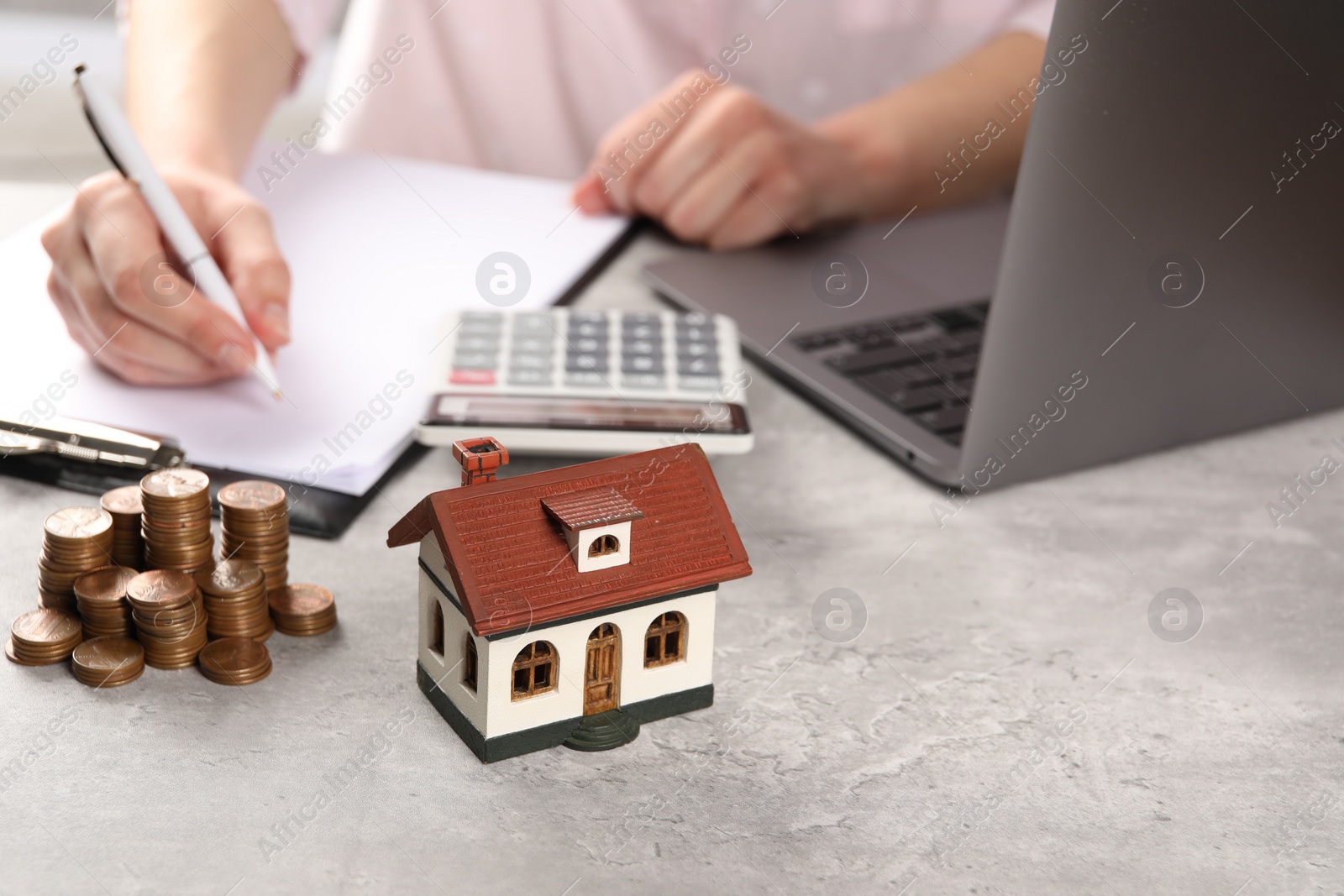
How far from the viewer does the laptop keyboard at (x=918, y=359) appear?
0.86 metres

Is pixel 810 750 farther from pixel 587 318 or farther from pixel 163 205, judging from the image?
pixel 163 205

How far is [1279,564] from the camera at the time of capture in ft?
2.48

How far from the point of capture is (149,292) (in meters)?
0.80

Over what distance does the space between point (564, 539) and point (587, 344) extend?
0.36m

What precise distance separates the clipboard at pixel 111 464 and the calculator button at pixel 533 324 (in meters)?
0.19

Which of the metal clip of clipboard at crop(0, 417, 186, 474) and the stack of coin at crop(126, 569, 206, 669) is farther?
the metal clip of clipboard at crop(0, 417, 186, 474)

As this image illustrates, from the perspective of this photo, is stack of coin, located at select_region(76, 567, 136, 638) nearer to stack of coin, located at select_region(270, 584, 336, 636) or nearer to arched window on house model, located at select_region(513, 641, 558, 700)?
stack of coin, located at select_region(270, 584, 336, 636)

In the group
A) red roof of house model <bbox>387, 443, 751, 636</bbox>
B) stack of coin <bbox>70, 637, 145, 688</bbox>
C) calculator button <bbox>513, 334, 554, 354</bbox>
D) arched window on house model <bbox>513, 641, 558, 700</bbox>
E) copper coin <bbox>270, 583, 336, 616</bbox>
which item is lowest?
stack of coin <bbox>70, 637, 145, 688</bbox>

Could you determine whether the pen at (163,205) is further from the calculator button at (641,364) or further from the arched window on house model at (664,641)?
the arched window on house model at (664,641)

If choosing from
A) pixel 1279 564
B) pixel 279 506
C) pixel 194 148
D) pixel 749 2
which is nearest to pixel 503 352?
pixel 279 506

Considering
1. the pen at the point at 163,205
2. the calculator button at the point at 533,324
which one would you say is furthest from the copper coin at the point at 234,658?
the calculator button at the point at 533,324

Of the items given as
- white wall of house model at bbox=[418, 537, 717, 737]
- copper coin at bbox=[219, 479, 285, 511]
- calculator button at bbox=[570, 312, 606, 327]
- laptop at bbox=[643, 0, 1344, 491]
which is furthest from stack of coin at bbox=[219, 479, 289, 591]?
laptop at bbox=[643, 0, 1344, 491]

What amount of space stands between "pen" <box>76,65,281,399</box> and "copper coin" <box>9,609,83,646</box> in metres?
0.23

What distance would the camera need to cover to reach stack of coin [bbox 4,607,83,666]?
0.58 m
